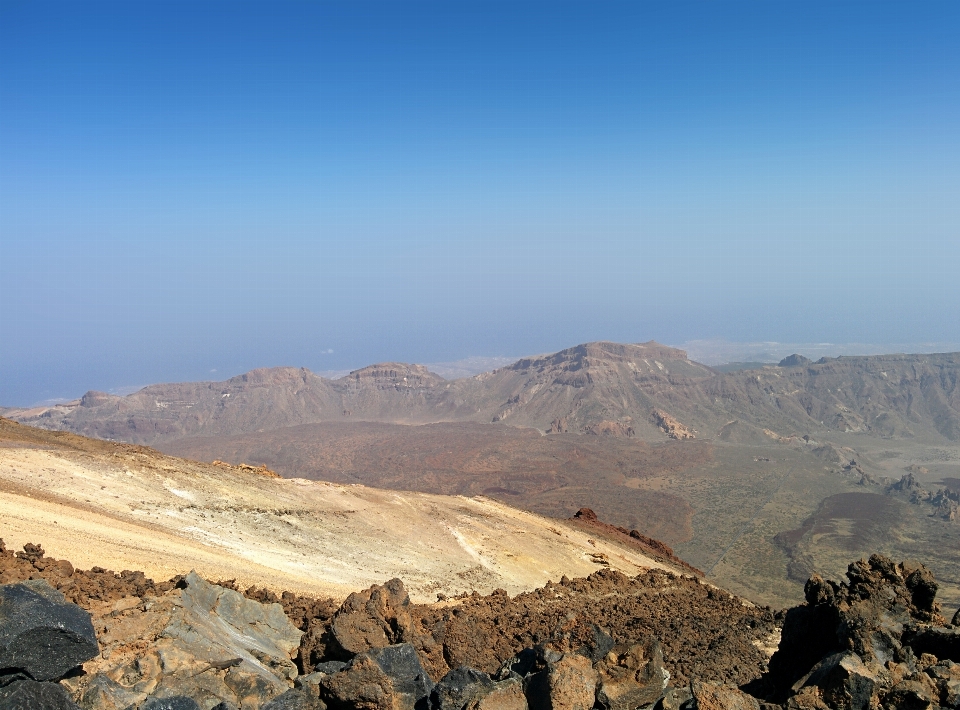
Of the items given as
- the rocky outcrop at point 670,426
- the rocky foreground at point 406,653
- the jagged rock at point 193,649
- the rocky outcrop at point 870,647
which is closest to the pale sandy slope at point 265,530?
the rocky foreground at point 406,653

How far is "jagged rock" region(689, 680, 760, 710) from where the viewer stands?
29.1ft

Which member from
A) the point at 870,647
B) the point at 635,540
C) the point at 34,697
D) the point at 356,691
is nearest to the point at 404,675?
the point at 356,691

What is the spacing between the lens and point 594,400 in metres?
107

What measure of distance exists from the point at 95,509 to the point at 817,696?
62.2 ft

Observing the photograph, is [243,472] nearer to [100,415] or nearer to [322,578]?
[322,578]

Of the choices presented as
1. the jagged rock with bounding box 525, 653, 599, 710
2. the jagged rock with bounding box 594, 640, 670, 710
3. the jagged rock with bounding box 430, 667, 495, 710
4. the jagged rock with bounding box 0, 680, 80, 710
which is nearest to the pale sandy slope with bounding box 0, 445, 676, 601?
the jagged rock with bounding box 0, 680, 80, 710

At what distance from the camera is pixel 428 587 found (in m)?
19.4

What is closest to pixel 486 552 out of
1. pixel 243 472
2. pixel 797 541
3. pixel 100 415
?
pixel 243 472

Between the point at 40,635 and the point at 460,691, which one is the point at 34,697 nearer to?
the point at 40,635

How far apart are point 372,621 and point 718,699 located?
18.9 ft

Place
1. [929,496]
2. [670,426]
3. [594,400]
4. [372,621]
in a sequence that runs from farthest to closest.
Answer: [594,400] → [670,426] → [929,496] → [372,621]

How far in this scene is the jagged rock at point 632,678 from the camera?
31.5ft

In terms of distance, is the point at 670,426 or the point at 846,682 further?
the point at 670,426

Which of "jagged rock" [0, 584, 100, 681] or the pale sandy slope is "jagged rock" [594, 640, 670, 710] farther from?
the pale sandy slope
